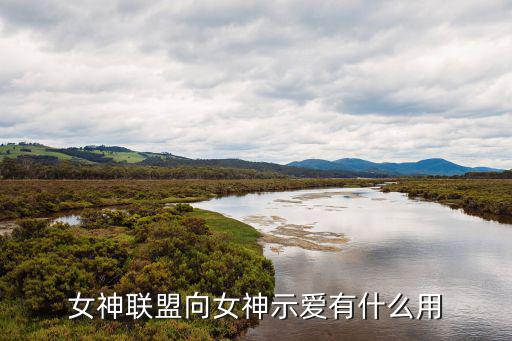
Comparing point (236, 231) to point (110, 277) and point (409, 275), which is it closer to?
point (409, 275)

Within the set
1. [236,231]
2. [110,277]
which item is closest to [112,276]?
[110,277]

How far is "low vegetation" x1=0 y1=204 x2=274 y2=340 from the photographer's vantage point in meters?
12.7

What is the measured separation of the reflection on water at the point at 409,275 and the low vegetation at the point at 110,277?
8.36 feet

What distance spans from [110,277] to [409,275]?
18887mm

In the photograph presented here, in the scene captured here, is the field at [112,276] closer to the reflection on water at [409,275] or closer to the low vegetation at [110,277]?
the low vegetation at [110,277]

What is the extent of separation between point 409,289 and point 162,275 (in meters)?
14.5

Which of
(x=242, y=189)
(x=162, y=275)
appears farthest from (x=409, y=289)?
(x=242, y=189)

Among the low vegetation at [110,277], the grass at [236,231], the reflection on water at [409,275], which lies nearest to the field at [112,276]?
the low vegetation at [110,277]

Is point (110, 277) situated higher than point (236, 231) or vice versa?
point (110, 277)

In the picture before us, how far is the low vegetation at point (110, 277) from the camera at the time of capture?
12.7 m

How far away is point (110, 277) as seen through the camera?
16.6 metres

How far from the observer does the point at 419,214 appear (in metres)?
51.5

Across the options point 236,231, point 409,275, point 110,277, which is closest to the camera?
point 110,277

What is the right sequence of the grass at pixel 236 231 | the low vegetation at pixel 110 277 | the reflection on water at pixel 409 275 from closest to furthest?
the low vegetation at pixel 110 277 < the reflection on water at pixel 409 275 < the grass at pixel 236 231
